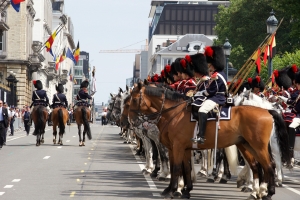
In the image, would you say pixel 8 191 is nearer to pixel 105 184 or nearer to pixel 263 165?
pixel 105 184

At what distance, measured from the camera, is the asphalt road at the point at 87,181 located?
16.5 metres

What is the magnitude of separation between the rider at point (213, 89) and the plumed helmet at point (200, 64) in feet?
2.54

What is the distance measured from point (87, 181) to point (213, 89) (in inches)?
188

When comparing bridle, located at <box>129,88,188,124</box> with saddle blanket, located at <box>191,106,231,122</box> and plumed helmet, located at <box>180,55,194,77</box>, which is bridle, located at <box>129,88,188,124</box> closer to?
saddle blanket, located at <box>191,106,231,122</box>

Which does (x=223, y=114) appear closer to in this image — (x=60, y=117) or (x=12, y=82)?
(x=60, y=117)

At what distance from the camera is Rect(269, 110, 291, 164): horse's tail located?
16234 mm

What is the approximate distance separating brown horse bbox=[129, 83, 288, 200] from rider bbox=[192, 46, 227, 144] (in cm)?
22

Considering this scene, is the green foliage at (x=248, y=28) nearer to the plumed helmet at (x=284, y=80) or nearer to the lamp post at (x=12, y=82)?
the lamp post at (x=12, y=82)

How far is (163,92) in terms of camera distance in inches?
676

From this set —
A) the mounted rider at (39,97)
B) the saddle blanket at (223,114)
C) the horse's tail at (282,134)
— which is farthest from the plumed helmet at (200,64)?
the mounted rider at (39,97)

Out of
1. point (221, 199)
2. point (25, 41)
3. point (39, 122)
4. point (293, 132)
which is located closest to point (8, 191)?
point (221, 199)

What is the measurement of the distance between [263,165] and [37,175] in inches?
276

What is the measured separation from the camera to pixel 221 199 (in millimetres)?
15977

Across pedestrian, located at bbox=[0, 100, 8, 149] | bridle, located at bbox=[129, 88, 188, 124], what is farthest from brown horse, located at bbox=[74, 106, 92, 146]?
bridle, located at bbox=[129, 88, 188, 124]
